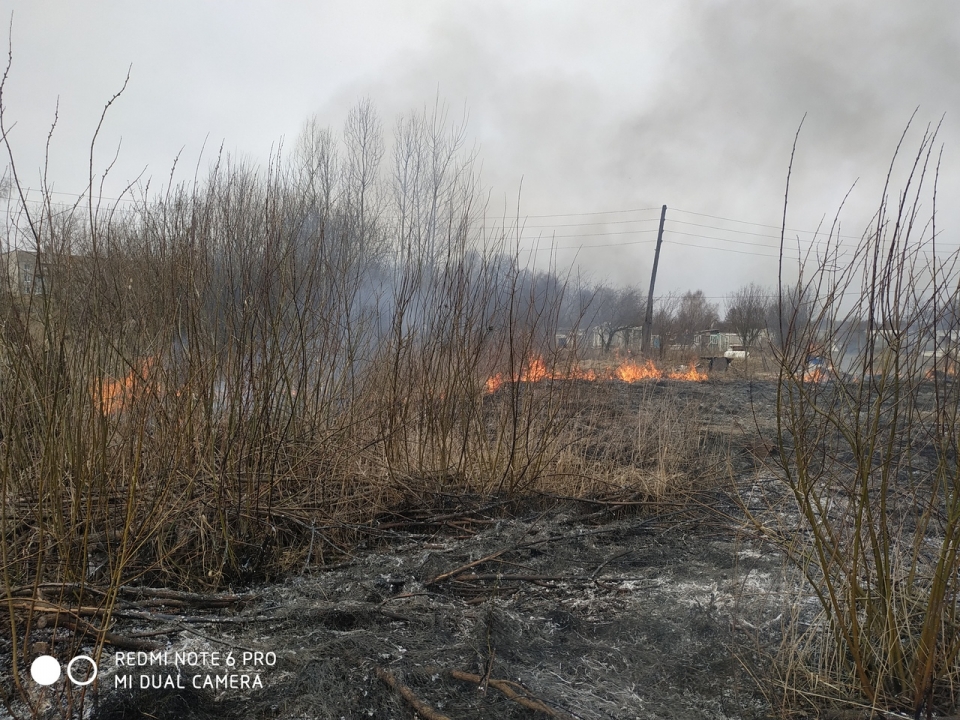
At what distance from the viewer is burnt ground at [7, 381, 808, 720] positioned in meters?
2.32

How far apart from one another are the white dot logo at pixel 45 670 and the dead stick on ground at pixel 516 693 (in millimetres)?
1487

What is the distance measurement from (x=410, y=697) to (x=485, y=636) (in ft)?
2.00

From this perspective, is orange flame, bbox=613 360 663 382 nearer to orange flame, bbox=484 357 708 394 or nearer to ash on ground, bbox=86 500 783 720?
orange flame, bbox=484 357 708 394

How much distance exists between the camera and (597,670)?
266 cm

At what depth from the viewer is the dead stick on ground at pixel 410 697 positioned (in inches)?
86.9

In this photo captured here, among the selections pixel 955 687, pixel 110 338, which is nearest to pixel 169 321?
pixel 110 338

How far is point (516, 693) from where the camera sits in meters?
2.36

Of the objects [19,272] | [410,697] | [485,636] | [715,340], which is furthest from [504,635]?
[715,340]

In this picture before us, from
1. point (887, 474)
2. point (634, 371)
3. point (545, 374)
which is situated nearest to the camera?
point (887, 474)

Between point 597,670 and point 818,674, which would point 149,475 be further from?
point 818,674

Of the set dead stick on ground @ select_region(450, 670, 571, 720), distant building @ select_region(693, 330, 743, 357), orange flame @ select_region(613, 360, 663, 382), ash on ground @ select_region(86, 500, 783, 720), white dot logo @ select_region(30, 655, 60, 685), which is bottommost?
ash on ground @ select_region(86, 500, 783, 720)

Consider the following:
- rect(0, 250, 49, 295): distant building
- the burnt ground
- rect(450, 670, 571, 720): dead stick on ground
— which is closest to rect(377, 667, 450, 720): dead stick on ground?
the burnt ground

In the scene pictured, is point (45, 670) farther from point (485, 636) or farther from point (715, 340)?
point (715, 340)

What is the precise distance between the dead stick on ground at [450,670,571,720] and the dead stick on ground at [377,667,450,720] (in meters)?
0.23
